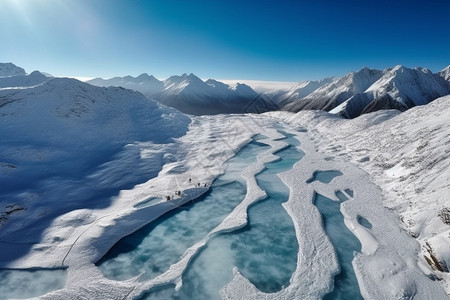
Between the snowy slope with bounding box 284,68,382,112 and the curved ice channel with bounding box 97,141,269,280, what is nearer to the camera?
the curved ice channel with bounding box 97,141,269,280

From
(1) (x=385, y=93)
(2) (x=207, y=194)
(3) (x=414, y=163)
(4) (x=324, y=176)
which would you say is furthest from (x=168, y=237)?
(1) (x=385, y=93)

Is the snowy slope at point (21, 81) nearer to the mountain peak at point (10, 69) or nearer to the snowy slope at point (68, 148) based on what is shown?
the snowy slope at point (68, 148)

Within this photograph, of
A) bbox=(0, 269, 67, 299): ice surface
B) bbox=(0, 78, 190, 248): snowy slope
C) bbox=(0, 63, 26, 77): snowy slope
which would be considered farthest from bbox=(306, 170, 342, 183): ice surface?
bbox=(0, 63, 26, 77): snowy slope

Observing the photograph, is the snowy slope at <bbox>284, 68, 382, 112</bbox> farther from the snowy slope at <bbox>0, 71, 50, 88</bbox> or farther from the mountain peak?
the mountain peak

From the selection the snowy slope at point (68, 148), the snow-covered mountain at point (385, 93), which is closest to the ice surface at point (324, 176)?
the snowy slope at point (68, 148)

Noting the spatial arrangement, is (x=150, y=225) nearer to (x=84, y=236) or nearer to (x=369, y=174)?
(x=84, y=236)

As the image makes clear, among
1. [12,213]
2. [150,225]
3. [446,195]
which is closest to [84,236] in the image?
[150,225]
